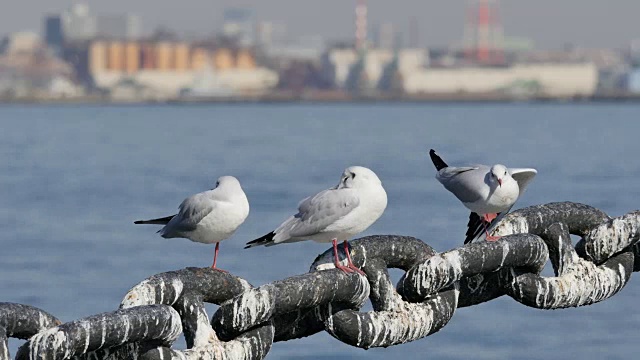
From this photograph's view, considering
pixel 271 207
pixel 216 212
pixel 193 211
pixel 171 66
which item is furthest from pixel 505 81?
pixel 216 212

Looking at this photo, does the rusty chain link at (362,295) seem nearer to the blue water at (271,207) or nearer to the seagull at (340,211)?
the seagull at (340,211)

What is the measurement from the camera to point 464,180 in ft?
15.5

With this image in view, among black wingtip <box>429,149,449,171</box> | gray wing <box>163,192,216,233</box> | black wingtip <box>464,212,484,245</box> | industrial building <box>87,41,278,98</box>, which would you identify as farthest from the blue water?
industrial building <box>87,41,278,98</box>

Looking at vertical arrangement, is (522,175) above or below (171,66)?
above

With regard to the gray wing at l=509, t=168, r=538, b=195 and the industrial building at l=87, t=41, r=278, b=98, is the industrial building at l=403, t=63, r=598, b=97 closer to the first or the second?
the industrial building at l=87, t=41, r=278, b=98

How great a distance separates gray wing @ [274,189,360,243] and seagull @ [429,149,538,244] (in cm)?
45

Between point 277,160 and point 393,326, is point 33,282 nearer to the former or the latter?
point 393,326

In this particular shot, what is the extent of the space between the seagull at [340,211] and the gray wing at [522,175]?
0.68m

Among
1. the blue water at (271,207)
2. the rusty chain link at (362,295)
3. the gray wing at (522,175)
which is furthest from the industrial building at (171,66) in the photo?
the rusty chain link at (362,295)

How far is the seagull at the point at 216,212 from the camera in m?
4.07

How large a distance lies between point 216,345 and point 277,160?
27610 mm

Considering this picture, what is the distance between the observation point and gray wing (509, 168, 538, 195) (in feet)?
14.8

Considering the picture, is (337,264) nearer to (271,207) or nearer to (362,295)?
(362,295)

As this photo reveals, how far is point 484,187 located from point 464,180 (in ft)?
0.84
